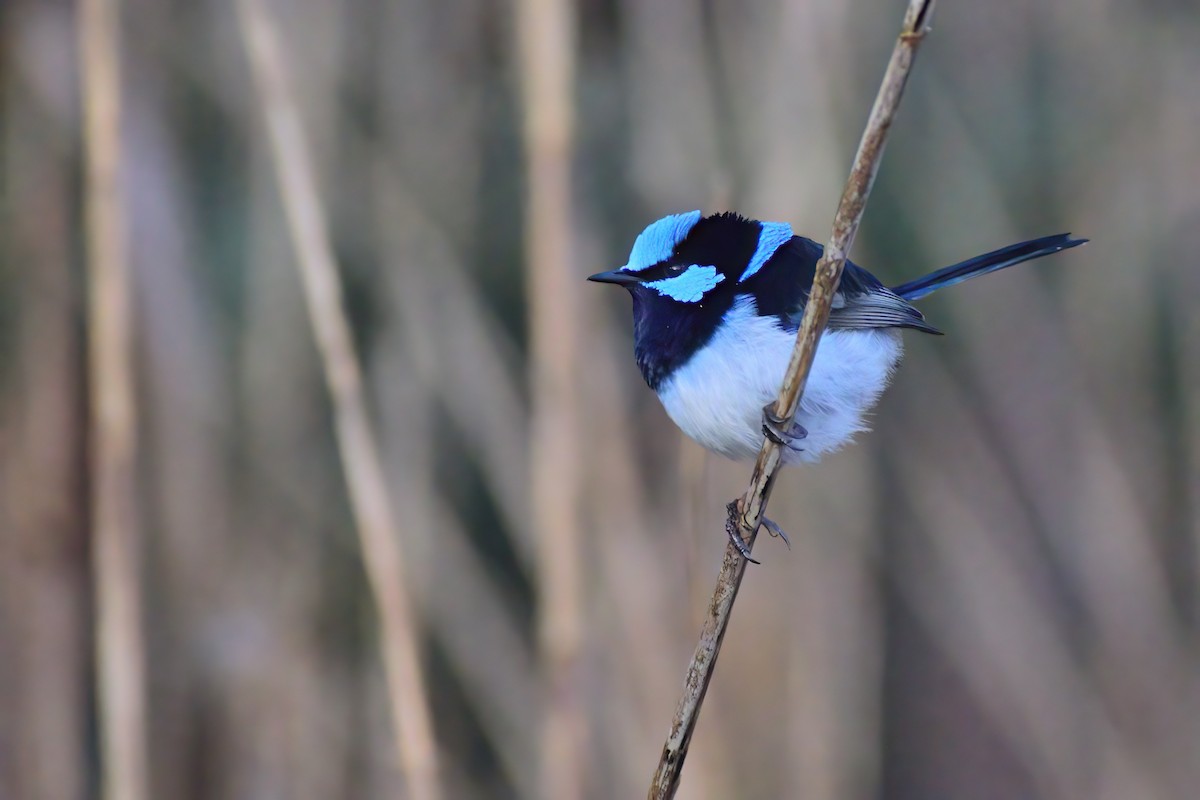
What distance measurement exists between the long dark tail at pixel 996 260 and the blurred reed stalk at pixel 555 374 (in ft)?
2.04

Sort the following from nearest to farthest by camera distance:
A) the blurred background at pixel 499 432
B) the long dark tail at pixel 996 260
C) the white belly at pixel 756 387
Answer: the long dark tail at pixel 996 260
the white belly at pixel 756 387
the blurred background at pixel 499 432

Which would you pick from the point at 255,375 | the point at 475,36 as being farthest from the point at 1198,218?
the point at 255,375

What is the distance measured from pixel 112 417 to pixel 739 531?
4.18ft

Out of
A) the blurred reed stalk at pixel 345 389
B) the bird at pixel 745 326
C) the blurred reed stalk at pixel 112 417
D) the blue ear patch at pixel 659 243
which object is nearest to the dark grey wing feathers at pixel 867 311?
the bird at pixel 745 326

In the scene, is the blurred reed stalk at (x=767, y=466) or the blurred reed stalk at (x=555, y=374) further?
the blurred reed stalk at (x=555, y=374)

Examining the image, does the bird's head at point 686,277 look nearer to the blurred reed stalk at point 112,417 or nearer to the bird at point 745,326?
the bird at point 745,326

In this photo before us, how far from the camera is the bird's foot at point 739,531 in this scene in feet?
3.94

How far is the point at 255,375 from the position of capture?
101 inches

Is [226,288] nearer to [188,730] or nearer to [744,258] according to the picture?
[188,730]

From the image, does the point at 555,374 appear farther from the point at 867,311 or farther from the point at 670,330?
the point at 867,311

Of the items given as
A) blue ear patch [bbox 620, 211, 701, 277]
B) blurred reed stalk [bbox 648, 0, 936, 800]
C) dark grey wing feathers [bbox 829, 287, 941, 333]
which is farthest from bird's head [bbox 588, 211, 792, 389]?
blurred reed stalk [bbox 648, 0, 936, 800]

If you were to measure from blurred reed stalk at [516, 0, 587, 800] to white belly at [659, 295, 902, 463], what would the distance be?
34 centimetres

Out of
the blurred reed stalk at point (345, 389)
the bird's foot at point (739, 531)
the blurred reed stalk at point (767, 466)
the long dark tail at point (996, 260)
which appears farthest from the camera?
the blurred reed stalk at point (345, 389)

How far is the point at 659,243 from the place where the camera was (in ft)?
5.49
